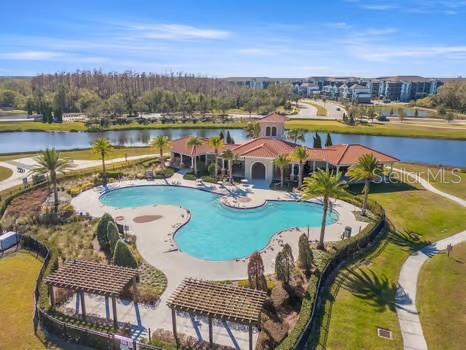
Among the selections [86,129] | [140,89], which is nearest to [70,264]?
[86,129]

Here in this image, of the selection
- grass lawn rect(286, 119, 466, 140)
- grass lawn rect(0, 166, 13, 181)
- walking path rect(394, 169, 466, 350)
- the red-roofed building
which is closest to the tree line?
grass lawn rect(286, 119, 466, 140)

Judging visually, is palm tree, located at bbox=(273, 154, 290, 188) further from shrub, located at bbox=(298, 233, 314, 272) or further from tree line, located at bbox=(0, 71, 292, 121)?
tree line, located at bbox=(0, 71, 292, 121)

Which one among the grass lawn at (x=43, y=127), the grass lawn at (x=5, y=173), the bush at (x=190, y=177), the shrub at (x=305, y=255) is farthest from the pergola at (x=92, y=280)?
the grass lawn at (x=43, y=127)

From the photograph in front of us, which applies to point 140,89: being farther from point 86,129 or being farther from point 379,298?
point 379,298

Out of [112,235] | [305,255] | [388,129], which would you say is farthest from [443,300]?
[388,129]

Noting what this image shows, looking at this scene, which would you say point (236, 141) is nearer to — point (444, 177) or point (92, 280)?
point (444, 177)

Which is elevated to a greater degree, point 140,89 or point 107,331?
point 140,89

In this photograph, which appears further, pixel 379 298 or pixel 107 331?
pixel 379 298
